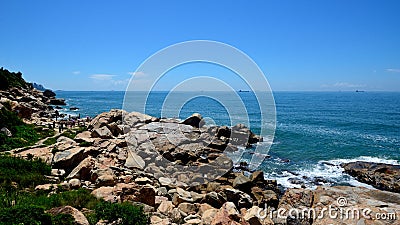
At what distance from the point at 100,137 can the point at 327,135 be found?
30.9m

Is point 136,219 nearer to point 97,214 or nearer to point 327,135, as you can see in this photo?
point 97,214

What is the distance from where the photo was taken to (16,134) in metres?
20.2

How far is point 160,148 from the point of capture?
23156 mm

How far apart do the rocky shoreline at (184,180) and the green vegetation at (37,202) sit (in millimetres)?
452

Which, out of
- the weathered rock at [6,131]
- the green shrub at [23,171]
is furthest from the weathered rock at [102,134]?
the green shrub at [23,171]

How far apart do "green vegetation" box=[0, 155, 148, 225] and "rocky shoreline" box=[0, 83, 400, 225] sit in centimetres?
45

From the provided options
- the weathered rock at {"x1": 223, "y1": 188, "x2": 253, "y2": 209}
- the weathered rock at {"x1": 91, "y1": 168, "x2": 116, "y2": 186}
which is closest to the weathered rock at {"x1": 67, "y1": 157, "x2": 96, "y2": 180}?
the weathered rock at {"x1": 91, "y1": 168, "x2": 116, "y2": 186}

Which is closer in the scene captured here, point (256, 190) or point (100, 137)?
point (256, 190)

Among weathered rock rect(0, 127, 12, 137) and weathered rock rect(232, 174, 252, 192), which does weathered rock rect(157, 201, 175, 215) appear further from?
weathered rock rect(0, 127, 12, 137)

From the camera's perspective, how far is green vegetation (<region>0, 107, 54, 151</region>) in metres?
17.7

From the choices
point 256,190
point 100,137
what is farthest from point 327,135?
point 100,137

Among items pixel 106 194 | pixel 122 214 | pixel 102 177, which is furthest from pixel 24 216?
pixel 102 177

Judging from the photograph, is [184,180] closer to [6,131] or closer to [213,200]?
[213,200]

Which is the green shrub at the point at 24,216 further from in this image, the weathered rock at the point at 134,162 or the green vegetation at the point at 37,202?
the weathered rock at the point at 134,162
